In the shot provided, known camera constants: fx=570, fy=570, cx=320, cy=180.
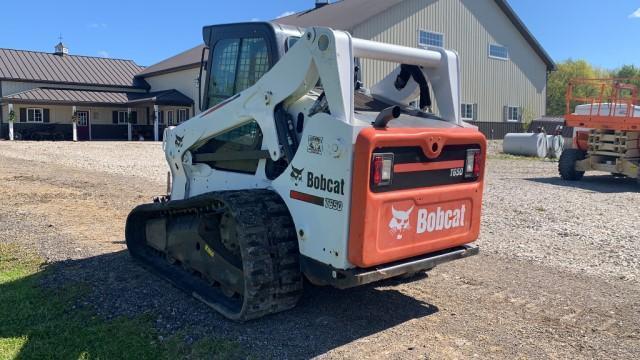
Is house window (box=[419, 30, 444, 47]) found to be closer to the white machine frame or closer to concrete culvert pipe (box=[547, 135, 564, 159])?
concrete culvert pipe (box=[547, 135, 564, 159])

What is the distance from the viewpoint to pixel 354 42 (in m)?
4.28

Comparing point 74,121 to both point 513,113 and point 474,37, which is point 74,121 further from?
point 513,113

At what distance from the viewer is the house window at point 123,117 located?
139 ft

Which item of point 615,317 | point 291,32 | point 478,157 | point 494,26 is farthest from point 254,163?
point 494,26

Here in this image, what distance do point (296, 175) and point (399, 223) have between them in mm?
857

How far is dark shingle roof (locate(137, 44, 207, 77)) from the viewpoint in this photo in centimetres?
3751

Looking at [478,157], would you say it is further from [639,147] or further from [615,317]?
[639,147]

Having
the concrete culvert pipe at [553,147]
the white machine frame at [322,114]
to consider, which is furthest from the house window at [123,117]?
the white machine frame at [322,114]

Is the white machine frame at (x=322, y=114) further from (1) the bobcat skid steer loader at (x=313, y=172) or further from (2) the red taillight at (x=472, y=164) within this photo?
(2) the red taillight at (x=472, y=164)

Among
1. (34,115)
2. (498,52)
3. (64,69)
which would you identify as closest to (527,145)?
(498,52)

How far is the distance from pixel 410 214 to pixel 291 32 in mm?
2071

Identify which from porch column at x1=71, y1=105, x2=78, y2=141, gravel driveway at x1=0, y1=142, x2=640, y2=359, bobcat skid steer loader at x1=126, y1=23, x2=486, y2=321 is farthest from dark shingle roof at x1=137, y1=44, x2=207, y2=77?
bobcat skid steer loader at x1=126, y1=23, x2=486, y2=321

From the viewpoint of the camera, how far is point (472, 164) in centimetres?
482

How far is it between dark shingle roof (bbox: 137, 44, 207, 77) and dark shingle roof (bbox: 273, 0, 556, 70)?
6.40 meters
